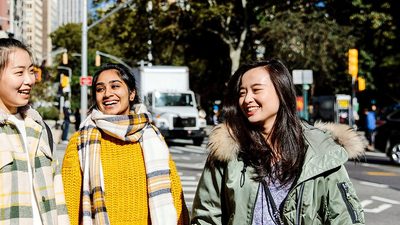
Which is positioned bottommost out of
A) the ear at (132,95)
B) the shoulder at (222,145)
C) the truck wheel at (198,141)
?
the truck wheel at (198,141)

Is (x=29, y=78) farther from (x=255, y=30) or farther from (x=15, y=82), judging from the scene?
(x=255, y=30)

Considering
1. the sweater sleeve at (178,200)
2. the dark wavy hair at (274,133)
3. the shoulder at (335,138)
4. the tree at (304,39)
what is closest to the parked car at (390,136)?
the sweater sleeve at (178,200)

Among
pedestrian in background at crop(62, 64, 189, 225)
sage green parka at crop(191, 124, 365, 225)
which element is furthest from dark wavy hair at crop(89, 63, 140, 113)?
sage green parka at crop(191, 124, 365, 225)

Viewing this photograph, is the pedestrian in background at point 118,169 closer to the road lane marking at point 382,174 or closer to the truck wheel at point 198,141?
the road lane marking at point 382,174

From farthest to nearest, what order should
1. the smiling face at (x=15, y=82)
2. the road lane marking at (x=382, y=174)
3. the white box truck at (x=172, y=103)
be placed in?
1. the white box truck at (x=172, y=103)
2. the road lane marking at (x=382, y=174)
3. the smiling face at (x=15, y=82)

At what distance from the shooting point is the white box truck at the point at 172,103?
2464 cm

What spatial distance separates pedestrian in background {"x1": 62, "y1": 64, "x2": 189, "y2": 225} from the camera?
3586 millimetres

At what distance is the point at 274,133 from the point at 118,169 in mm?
1142

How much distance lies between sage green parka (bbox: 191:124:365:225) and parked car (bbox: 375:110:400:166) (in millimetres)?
14707

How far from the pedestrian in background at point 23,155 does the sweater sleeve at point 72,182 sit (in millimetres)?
429

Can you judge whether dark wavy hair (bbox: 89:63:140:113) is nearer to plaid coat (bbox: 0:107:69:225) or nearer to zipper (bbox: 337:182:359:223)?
plaid coat (bbox: 0:107:69:225)

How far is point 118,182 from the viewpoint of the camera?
11.9 ft

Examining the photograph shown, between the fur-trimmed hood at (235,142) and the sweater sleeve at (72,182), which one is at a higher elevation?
Answer: the fur-trimmed hood at (235,142)

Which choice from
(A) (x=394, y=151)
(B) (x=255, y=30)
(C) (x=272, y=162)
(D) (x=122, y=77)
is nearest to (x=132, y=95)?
(D) (x=122, y=77)
